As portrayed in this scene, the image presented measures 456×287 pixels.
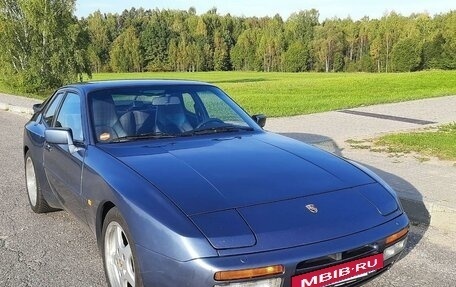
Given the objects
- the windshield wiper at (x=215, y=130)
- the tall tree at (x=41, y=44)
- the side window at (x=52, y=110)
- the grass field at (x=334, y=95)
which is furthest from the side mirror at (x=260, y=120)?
the tall tree at (x=41, y=44)

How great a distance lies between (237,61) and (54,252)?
9879 cm

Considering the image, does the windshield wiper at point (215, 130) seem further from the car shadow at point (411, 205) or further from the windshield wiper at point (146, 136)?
the car shadow at point (411, 205)

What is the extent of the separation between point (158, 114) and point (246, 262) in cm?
193

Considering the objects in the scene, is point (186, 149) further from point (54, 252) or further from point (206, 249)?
point (54, 252)

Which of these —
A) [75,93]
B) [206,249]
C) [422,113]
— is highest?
[75,93]

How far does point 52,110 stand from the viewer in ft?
16.3

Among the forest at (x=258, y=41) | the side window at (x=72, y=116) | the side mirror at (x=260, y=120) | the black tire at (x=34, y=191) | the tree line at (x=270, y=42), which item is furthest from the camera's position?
the forest at (x=258, y=41)

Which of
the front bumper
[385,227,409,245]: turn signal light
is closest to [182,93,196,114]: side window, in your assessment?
the front bumper

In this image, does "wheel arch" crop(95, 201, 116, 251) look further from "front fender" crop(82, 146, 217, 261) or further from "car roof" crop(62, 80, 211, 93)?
"car roof" crop(62, 80, 211, 93)

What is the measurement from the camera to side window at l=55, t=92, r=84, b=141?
406cm

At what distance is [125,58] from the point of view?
312ft

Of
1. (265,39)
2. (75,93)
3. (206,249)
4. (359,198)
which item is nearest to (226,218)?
(206,249)

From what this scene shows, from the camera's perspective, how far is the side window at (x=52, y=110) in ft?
15.9

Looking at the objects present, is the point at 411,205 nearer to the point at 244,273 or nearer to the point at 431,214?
the point at 431,214
